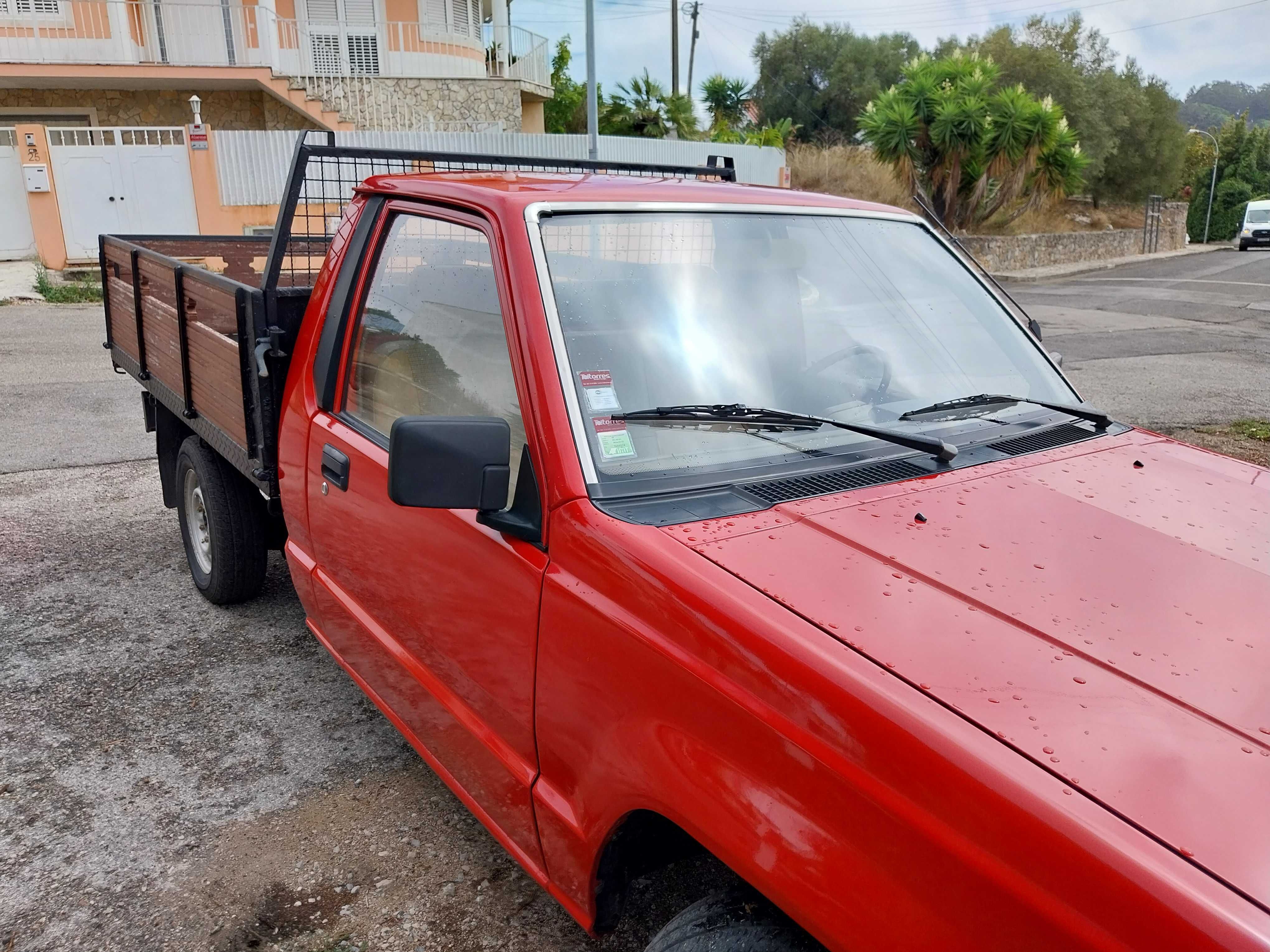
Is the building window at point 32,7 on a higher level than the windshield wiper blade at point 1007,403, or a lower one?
higher

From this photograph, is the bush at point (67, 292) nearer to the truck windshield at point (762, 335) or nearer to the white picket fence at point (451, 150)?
the white picket fence at point (451, 150)

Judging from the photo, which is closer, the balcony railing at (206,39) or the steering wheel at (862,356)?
the steering wheel at (862,356)

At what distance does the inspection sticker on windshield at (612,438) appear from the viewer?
2.13m

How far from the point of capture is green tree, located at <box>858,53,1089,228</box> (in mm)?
26672

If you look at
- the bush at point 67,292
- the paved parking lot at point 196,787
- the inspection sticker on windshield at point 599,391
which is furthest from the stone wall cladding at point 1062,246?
the inspection sticker on windshield at point 599,391

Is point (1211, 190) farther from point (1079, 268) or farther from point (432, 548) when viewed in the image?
point (432, 548)

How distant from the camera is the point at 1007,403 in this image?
2.72m

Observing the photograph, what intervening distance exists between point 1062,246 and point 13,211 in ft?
95.1

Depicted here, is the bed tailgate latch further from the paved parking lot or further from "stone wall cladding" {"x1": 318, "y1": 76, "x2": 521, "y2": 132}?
"stone wall cladding" {"x1": 318, "y1": 76, "x2": 521, "y2": 132}

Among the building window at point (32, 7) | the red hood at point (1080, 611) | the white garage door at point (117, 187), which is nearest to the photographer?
the red hood at point (1080, 611)

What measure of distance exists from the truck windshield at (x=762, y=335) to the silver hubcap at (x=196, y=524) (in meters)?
2.91

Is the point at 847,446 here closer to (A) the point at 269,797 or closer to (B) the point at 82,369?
(A) the point at 269,797

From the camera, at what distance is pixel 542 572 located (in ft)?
6.79

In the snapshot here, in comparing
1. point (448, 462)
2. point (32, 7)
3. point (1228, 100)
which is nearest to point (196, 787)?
point (448, 462)
